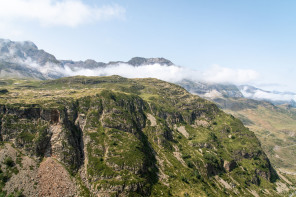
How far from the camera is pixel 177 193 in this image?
195 meters

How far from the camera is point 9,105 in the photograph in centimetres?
19050

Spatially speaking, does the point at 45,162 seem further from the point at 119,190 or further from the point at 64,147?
the point at 119,190

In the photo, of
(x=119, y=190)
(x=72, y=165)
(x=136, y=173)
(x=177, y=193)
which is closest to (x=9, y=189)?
(x=72, y=165)

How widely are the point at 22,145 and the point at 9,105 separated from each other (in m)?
48.9

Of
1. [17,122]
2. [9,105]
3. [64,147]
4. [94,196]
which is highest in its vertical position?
[9,105]

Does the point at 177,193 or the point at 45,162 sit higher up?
the point at 45,162

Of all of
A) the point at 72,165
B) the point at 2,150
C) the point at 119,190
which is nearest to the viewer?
the point at 2,150

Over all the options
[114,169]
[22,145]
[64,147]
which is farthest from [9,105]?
[114,169]

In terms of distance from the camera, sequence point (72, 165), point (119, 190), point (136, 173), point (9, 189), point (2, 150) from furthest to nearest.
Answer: point (136, 173)
point (72, 165)
point (119, 190)
point (2, 150)
point (9, 189)

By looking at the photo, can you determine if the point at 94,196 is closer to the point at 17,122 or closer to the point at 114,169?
the point at 114,169

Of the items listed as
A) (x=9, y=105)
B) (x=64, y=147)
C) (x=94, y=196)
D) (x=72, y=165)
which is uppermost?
(x=9, y=105)

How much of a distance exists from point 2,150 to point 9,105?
52963 mm

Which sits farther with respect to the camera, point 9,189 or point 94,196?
point 94,196

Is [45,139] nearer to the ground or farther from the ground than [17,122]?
nearer to the ground
